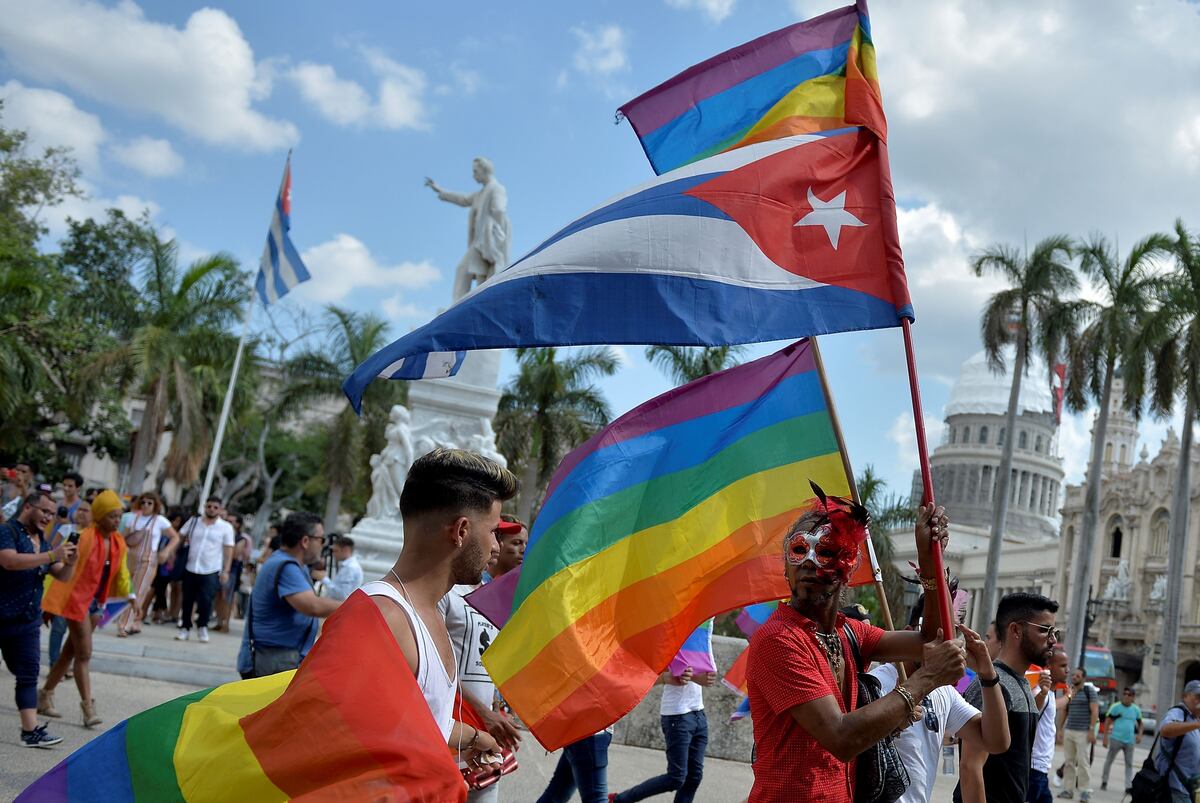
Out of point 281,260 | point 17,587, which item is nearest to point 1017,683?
point 17,587

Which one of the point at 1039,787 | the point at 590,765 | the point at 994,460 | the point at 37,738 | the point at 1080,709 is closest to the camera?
the point at 590,765

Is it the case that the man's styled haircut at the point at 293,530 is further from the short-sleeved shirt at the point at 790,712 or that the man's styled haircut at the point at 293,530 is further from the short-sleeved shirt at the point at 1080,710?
the short-sleeved shirt at the point at 1080,710

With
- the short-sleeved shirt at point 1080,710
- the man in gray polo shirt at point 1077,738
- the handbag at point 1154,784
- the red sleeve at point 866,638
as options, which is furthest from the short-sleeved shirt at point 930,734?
the short-sleeved shirt at point 1080,710

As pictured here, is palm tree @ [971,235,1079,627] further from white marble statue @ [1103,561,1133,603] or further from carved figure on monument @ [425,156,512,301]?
white marble statue @ [1103,561,1133,603]

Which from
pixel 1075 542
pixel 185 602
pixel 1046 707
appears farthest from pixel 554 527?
pixel 1075 542

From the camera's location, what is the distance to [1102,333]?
32375mm

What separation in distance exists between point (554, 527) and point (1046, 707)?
3744 mm

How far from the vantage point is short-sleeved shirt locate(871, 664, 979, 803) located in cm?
472

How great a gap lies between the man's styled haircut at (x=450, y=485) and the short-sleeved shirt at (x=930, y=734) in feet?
7.36

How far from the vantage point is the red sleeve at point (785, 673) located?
3.38m

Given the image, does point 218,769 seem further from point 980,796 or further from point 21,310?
point 21,310

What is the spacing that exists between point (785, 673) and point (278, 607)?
14.2ft

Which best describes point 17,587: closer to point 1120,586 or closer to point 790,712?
point 790,712

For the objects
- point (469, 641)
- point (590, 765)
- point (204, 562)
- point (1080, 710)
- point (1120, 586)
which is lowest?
point (590, 765)
